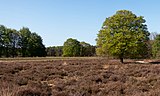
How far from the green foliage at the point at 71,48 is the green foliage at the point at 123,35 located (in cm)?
6632

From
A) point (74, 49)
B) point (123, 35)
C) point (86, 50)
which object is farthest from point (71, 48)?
point (123, 35)

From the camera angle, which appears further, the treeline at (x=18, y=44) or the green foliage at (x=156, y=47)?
the treeline at (x=18, y=44)

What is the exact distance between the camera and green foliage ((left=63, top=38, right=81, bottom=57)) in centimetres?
11731

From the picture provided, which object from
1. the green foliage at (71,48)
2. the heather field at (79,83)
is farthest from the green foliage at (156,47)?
the heather field at (79,83)

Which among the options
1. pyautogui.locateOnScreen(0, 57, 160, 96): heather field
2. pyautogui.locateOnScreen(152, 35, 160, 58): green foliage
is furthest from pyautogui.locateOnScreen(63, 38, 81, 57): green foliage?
pyautogui.locateOnScreen(0, 57, 160, 96): heather field

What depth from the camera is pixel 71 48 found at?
389 ft

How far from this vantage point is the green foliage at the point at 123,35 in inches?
1902

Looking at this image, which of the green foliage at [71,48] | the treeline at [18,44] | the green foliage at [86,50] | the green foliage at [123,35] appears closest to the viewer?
the green foliage at [123,35]

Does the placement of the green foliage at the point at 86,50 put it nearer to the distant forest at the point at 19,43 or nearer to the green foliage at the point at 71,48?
the green foliage at the point at 71,48

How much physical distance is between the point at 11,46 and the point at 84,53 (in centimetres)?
3371

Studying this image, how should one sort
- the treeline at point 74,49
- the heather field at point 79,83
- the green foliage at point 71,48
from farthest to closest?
the treeline at point 74,49 < the green foliage at point 71,48 < the heather field at point 79,83

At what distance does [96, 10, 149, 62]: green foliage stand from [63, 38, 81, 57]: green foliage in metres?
66.3

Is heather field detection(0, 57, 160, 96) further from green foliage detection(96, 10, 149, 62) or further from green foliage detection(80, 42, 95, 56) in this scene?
green foliage detection(80, 42, 95, 56)

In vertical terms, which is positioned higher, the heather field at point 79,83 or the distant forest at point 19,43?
the distant forest at point 19,43
